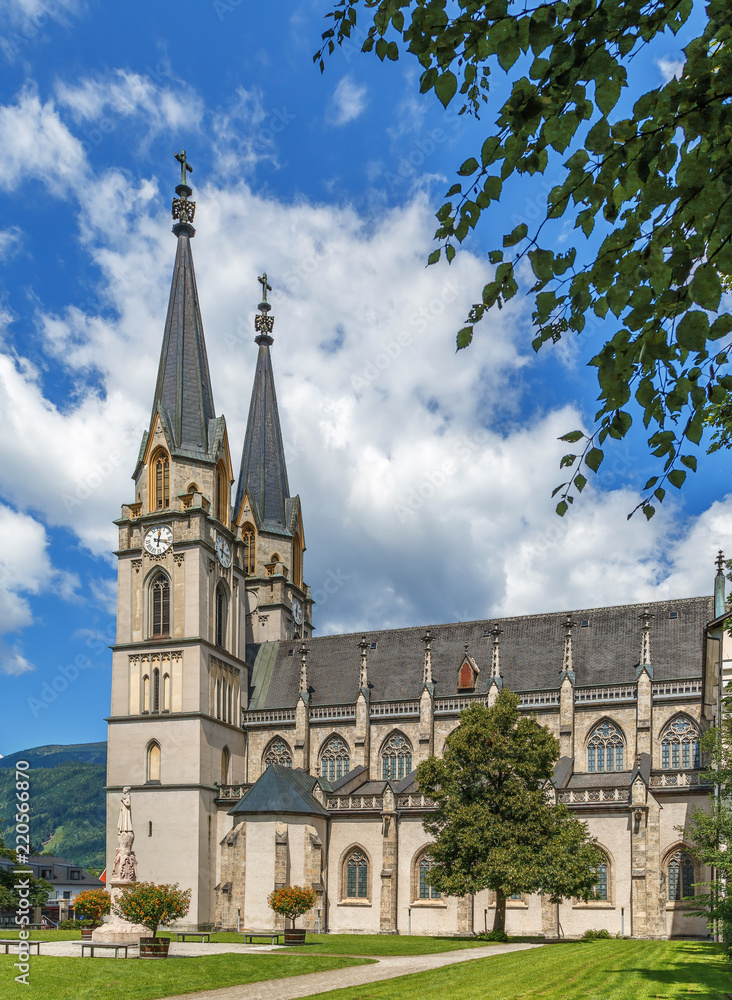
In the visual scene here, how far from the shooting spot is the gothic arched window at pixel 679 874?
147 ft

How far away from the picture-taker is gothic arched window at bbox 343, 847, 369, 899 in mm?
51281

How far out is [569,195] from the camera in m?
6.64

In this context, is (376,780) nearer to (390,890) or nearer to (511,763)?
(390,890)

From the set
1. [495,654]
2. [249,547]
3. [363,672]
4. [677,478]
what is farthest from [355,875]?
[677,478]

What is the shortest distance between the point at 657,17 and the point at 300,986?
2027 cm

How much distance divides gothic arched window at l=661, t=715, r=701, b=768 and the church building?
10 cm

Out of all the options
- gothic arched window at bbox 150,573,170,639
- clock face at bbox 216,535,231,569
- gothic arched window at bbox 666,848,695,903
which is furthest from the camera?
clock face at bbox 216,535,231,569

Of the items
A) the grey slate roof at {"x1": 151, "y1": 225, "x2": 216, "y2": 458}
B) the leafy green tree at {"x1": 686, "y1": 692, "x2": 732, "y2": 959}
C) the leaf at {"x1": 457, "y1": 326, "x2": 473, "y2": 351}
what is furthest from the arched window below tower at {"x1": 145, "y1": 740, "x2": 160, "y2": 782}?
the leaf at {"x1": 457, "y1": 326, "x2": 473, "y2": 351}

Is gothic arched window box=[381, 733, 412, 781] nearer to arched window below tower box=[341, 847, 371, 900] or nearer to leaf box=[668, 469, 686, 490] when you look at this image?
arched window below tower box=[341, 847, 371, 900]

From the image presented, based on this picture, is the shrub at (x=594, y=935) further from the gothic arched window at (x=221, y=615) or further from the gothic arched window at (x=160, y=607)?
the gothic arched window at (x=160, y=607)

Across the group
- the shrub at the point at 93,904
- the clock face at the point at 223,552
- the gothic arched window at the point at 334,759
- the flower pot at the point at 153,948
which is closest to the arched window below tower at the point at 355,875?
the gothic arched window at the point at 334,759

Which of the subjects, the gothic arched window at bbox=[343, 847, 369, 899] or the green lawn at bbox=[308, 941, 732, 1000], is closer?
the green lawn at bbox=[308, 941, 732, 1000]

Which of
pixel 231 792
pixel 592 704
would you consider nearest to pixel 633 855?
pixel 592 704

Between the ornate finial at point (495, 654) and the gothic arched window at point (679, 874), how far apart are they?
13222 millimetres
